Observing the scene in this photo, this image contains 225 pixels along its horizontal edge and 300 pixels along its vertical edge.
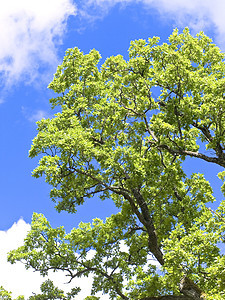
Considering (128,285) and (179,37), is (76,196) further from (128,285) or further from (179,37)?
(179,37)

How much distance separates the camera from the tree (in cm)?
1602

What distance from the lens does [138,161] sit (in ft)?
54.1

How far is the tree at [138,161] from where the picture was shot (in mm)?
16016

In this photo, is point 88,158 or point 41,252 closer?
point 88,158

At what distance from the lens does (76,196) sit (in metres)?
17.7

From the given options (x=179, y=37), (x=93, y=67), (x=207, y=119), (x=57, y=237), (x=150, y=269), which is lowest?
(x=150, y=269)

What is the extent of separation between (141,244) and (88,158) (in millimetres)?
6882

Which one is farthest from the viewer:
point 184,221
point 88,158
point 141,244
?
point 141,244

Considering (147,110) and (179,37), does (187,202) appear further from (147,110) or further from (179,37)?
(179,37)

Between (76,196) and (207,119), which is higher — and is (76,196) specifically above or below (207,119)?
below

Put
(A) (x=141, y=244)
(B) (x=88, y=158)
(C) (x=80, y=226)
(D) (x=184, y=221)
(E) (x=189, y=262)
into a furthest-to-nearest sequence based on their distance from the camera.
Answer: (C) (x=80, y=226)
(A) (x=141, y=244)
(D) (x=184, y=221)
(B) (x=88, y=158)
(E) (x=189, y=262)

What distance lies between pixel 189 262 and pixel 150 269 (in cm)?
623

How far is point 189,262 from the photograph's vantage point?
13.6 m

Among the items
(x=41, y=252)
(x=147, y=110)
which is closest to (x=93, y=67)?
(x=147, y=110)
